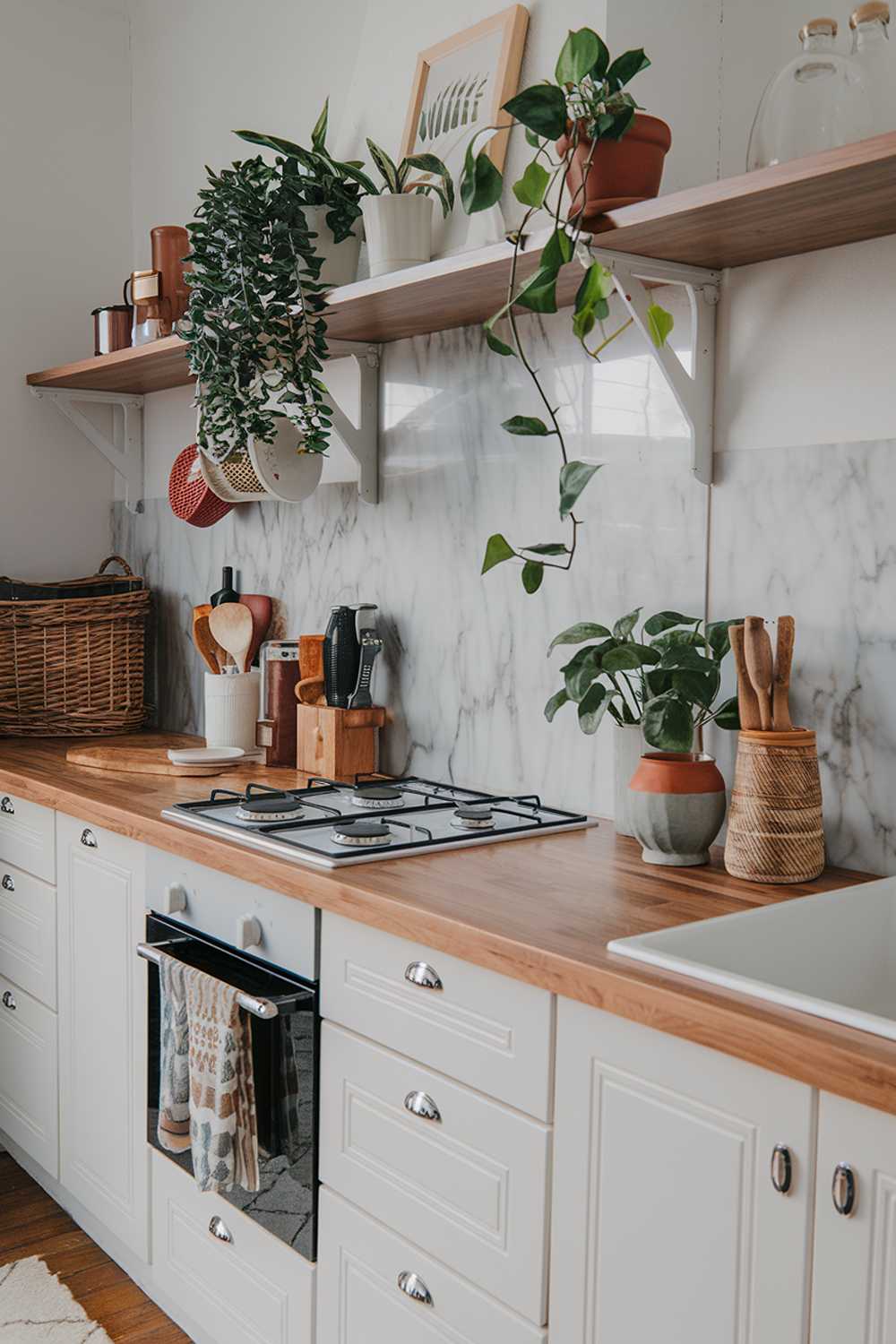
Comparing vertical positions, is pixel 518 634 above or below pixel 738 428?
below

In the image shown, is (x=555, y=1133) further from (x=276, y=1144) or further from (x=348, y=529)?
(x=348, y=529)

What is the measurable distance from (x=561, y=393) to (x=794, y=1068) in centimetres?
135

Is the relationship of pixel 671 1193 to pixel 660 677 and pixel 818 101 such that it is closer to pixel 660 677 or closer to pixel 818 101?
pixel 660 677

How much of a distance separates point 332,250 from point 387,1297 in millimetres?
1762

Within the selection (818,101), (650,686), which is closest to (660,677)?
(650,686)

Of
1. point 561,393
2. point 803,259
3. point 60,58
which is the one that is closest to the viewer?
point 803,259

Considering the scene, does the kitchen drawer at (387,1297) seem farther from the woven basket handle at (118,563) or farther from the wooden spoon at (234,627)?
the woven basket handle at (118,563)

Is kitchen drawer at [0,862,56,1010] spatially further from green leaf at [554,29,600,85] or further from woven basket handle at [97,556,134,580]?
green leaf at [554,29,600,85]

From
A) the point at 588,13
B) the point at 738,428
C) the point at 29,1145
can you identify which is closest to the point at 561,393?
the point at 738,428

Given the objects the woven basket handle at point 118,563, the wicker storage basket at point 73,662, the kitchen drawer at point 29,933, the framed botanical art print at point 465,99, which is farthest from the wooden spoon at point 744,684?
the woven basket handle at point 118,563

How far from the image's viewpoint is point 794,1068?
1118 millimetres

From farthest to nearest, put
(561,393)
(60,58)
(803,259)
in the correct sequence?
(60,58), (561,393), (803,259)

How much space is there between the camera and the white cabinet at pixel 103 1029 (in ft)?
7.27

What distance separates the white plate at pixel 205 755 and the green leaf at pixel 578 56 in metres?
1.46
